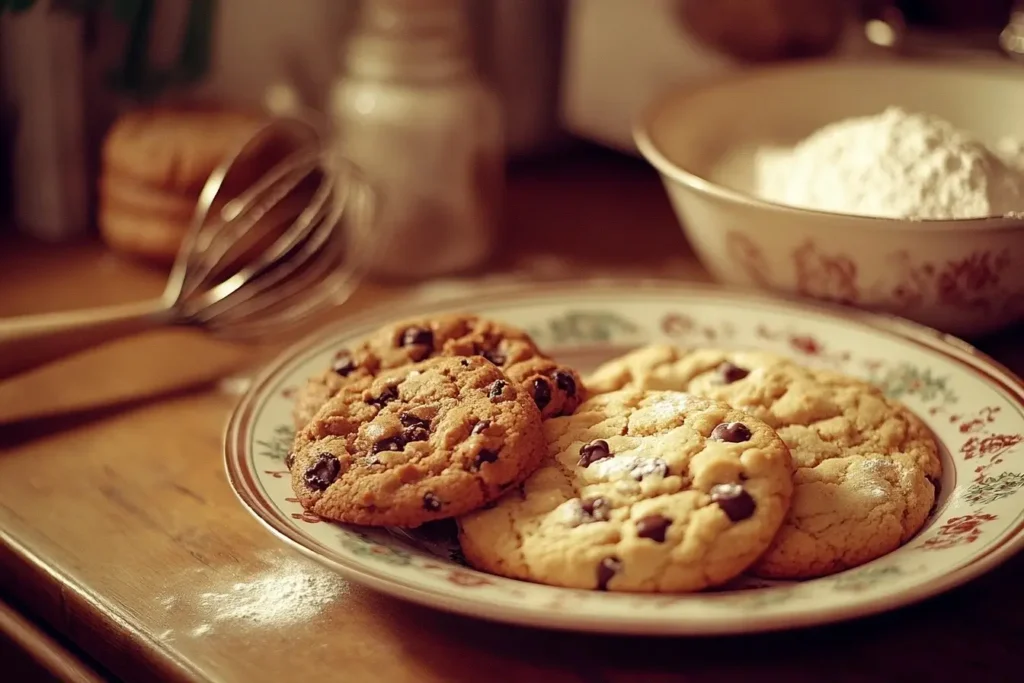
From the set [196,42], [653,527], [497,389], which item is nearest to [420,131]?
[196,42]

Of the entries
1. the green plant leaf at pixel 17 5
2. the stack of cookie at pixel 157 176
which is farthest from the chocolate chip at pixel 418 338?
the green plant leaf at pixel 17 5

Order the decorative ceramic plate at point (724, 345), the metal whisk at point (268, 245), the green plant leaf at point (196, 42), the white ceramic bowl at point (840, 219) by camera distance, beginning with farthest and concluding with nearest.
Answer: the green plant leaf at point (196, 42) → the metal whisk at point (268, 245) → the white ceramic bowl at point (840, 219) → the decorative ceramic plate at point (724, 345)

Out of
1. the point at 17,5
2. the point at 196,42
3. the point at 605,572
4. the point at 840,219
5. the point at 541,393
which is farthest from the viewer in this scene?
the point at 196,42

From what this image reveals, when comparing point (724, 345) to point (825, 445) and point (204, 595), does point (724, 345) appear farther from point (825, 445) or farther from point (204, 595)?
point (204, 595)

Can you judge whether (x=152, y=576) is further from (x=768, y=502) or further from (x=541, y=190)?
(x=541, y=190)

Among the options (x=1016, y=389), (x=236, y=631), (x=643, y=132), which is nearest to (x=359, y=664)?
(x=236, y=631)

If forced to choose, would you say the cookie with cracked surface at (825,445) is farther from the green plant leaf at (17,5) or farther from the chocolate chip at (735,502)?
the green plant leaf at (17,5)

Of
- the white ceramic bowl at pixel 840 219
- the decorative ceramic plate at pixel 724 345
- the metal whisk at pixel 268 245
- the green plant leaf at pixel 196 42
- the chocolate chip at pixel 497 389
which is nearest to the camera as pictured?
the decorative ceramic plate at pixel 724 345
